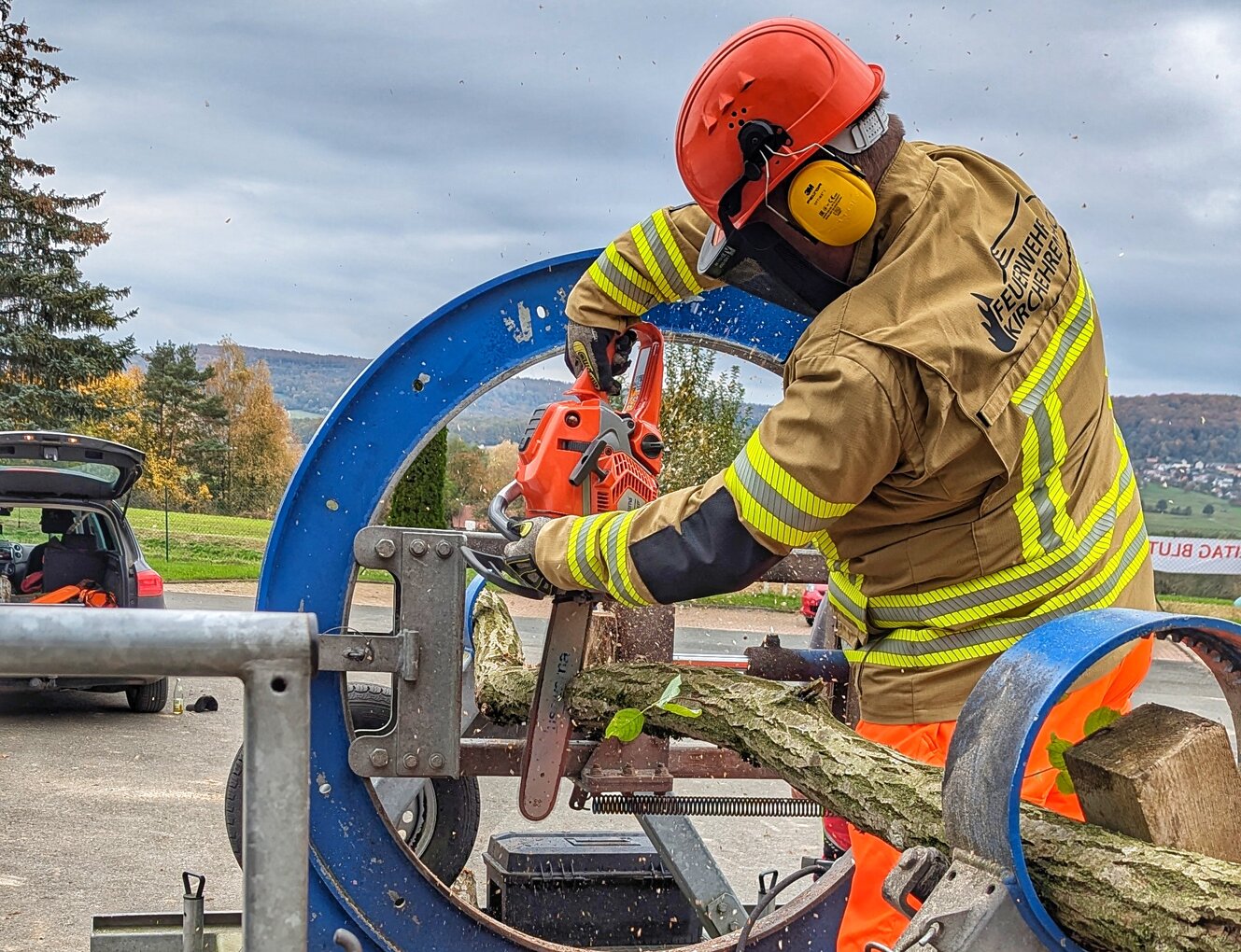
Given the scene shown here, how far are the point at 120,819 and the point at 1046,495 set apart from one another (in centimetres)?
513

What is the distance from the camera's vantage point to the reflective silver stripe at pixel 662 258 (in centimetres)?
273

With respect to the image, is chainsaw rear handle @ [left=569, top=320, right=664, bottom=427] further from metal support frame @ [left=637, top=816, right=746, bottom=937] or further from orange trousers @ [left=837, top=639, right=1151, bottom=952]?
metal support frame @ [left=637, top=816, right=746, bottom=937]

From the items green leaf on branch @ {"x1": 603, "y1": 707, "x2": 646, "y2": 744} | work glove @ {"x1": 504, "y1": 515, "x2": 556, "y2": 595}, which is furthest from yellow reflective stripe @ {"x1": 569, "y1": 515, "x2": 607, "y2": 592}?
green leaf on branch @ {"x1": 603, "y1": 707, "x2": 646, "y2": 744}

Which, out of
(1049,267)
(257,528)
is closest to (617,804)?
(1049,267)

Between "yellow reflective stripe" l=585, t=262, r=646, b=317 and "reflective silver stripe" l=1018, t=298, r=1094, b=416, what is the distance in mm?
956

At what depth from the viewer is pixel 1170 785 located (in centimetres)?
145

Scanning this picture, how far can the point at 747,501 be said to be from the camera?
6.88 ft

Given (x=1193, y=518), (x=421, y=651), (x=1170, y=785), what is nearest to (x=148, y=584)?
(x=421, y=651)

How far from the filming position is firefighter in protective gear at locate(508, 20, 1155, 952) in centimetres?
204

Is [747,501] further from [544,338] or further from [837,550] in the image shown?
[544,338]

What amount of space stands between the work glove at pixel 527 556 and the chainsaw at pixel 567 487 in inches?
1.2

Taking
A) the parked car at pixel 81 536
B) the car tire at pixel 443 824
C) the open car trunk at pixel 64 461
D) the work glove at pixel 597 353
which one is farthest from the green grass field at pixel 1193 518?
the work glove at pixel 597 353

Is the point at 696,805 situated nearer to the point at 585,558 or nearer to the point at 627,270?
the point at 585,558

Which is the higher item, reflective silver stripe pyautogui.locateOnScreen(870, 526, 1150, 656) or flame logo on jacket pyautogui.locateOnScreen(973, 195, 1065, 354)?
flame logo on jacket pyautogui.locateOnScreen(973, 195, 1065, 354)
